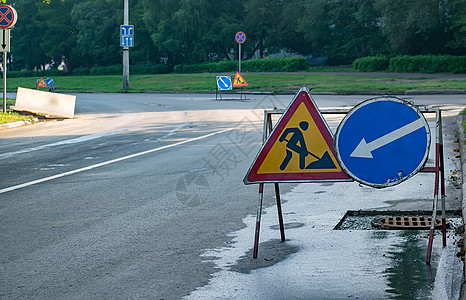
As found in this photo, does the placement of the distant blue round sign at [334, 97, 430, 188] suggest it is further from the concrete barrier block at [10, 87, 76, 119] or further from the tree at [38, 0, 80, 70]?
the tree at [38, 0, 80, 70]

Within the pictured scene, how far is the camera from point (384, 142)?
588 cm

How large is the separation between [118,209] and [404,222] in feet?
10.1

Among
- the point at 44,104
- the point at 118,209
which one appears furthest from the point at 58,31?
the point at 118,209

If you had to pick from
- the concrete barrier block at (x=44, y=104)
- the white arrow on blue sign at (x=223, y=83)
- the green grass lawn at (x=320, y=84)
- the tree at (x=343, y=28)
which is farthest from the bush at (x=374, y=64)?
the concrete barrier block at (x=44, y=104)

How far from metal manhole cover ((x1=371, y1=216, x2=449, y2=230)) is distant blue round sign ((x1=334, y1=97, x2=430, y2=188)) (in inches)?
47.9

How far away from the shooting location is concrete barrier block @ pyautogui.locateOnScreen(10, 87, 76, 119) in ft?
78.8

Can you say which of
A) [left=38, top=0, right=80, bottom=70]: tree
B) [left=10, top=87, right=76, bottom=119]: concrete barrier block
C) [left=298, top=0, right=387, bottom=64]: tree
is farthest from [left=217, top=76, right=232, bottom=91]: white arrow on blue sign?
[left=38, top=0, right=80, bottom=70]: tree

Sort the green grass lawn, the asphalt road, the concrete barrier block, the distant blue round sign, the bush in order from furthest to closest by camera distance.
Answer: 1. the bush
2. the green grass lawn
3. the concrete barrier block
4. the distant blue round sign
5. the asphalt road

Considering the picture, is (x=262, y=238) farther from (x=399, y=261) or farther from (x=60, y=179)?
(x=60, y=179)

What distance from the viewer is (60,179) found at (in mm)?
10305

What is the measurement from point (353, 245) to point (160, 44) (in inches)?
2679

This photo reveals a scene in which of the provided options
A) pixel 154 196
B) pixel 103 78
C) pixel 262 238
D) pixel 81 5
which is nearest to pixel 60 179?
pixel 154 196

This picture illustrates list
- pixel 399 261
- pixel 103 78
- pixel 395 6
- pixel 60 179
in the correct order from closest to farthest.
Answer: pixel 399 261
pixel 60 179
pixel 395 6
pixel 103 78

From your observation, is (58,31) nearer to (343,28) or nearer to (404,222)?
(343,28)
